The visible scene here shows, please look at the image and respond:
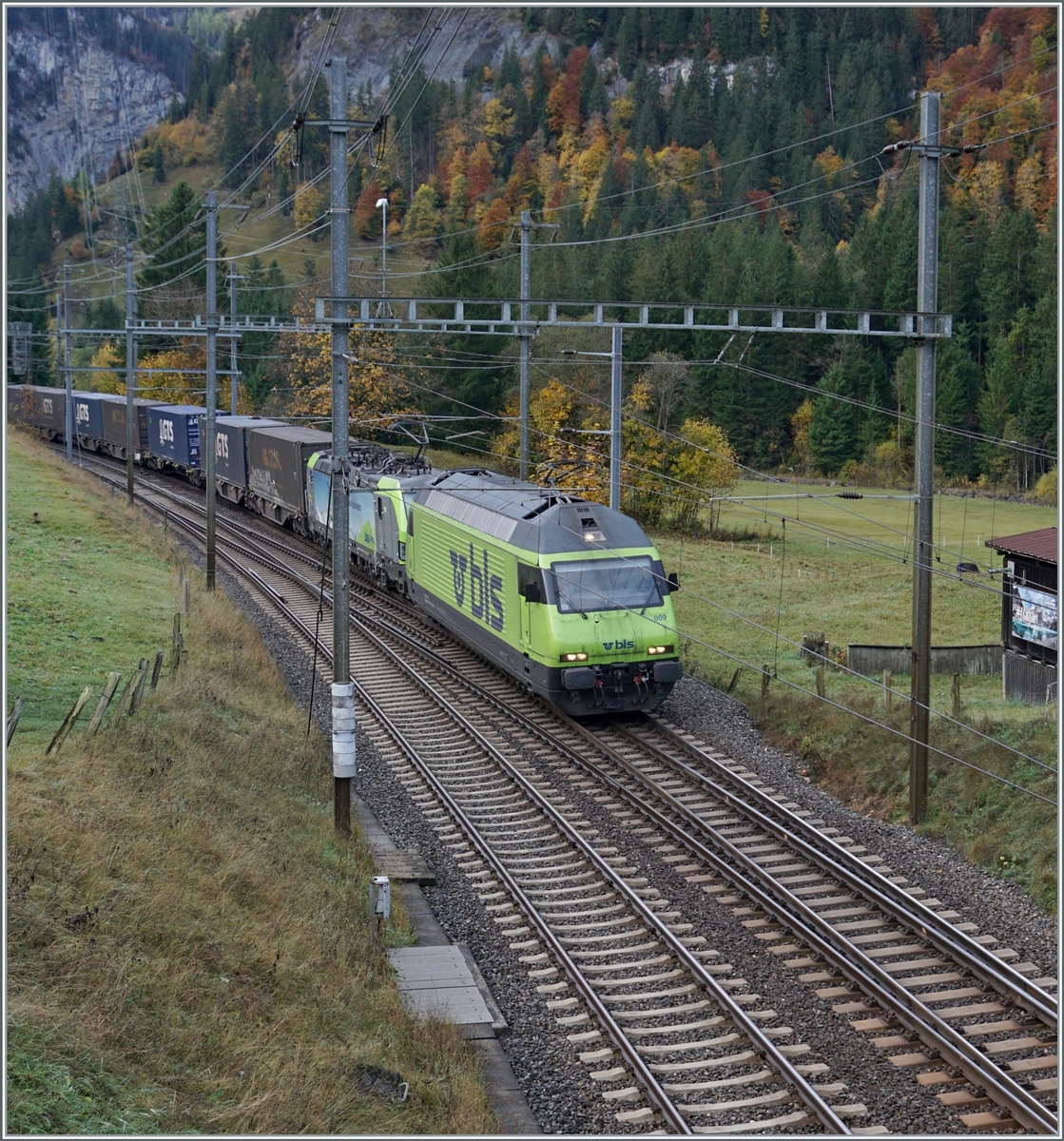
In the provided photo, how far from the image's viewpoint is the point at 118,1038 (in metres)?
9.84

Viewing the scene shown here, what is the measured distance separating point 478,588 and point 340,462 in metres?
8.02

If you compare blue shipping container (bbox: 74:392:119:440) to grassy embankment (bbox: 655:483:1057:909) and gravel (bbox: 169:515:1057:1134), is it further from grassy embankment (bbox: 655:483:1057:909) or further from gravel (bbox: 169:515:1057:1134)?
gravel (bbox: 169:515:1057:1134)

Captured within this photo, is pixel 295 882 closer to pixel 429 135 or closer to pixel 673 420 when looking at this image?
pixel 673 420

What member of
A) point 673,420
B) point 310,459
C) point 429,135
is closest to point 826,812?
point 310,459

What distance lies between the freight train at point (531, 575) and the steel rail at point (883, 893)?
167cm

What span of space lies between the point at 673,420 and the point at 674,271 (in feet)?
56.1

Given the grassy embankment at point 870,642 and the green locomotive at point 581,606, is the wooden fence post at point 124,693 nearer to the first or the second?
the green locomotive at point 581,606

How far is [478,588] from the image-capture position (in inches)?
950

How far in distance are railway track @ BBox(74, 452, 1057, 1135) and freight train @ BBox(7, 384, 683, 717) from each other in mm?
1280

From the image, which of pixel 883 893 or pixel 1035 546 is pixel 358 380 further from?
pixel 883 893

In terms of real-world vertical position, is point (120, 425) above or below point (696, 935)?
above

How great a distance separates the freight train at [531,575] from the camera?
20891 mm

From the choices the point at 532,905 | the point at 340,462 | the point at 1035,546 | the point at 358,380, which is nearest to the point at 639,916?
the point at 532,905

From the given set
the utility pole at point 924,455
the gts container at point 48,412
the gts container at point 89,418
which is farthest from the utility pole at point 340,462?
the gts container at point 48,412
